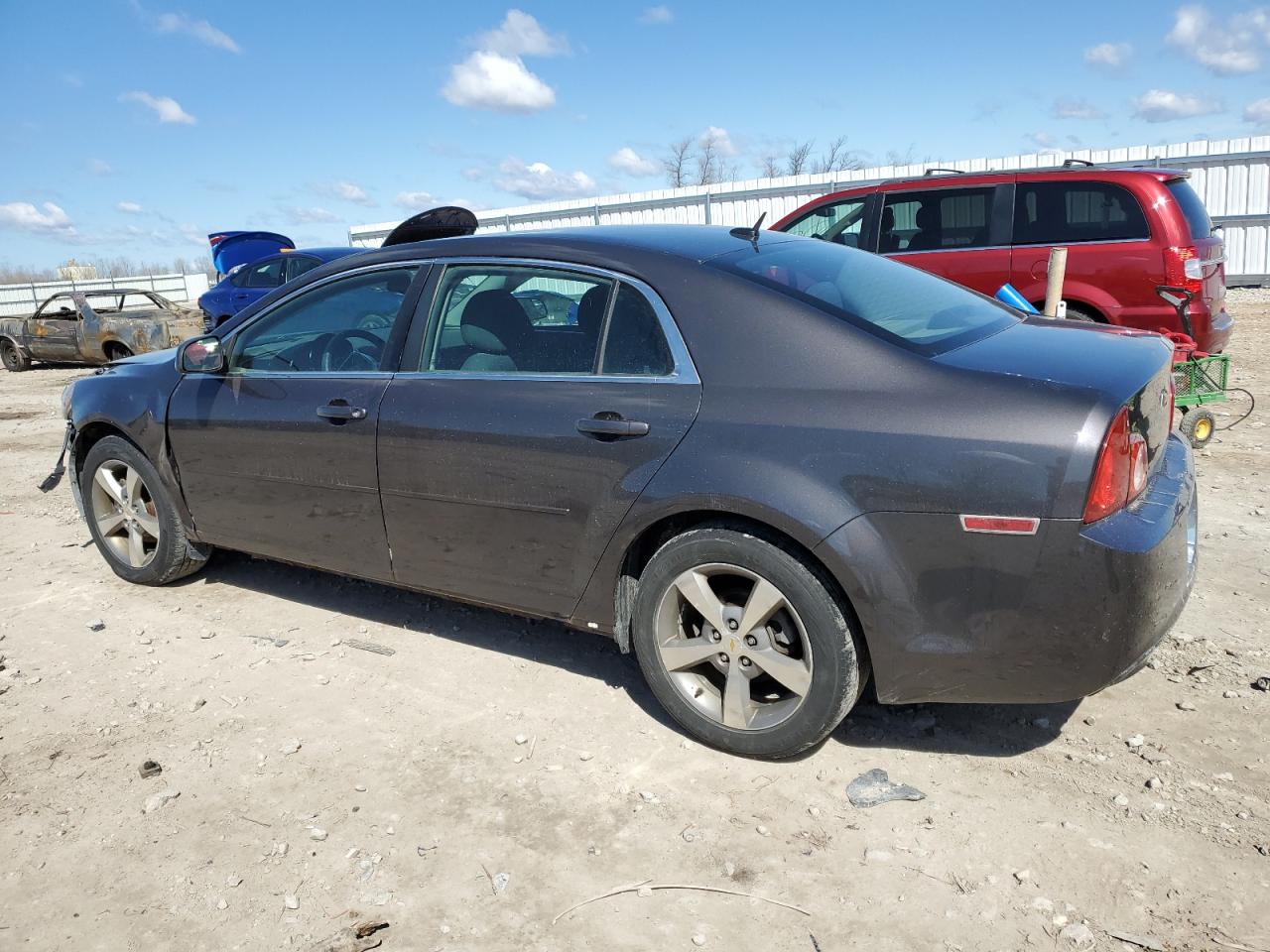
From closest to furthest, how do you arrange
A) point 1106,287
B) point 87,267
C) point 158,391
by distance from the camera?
point 158,391 → point 1106,287 → point 87,267

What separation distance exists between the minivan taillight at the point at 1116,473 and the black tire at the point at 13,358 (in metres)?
18.2

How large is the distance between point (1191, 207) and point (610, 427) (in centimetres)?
646

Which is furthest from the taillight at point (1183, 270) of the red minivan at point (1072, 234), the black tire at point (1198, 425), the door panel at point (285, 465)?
the door panel at point (285, 465)

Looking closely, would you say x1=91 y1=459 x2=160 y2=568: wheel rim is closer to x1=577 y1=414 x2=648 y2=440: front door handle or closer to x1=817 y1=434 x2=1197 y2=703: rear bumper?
x1=577 y1=414 x2=648 y2=440: front door handle

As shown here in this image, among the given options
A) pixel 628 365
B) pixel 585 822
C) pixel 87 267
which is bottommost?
pixel 585 822

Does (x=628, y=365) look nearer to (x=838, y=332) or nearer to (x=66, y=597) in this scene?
(x=838, y=332)

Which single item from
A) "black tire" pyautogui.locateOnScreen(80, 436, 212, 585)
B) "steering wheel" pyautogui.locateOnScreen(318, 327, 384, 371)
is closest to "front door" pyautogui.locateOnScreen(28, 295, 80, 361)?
"black tire" pyautogui.locateOnScreen(80, 436, 212, 585)

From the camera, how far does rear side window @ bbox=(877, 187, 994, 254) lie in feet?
26.6

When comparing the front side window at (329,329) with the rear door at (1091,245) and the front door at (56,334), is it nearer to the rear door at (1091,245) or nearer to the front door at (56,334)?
the rear door at (1091,245)

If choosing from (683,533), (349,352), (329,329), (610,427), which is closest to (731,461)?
(683,533)

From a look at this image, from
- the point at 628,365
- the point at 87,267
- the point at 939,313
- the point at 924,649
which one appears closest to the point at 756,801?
the point at 924,649

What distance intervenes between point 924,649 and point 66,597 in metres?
4.32

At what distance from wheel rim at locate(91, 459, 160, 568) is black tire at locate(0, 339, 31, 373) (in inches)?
544

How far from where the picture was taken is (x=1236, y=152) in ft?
61.3
